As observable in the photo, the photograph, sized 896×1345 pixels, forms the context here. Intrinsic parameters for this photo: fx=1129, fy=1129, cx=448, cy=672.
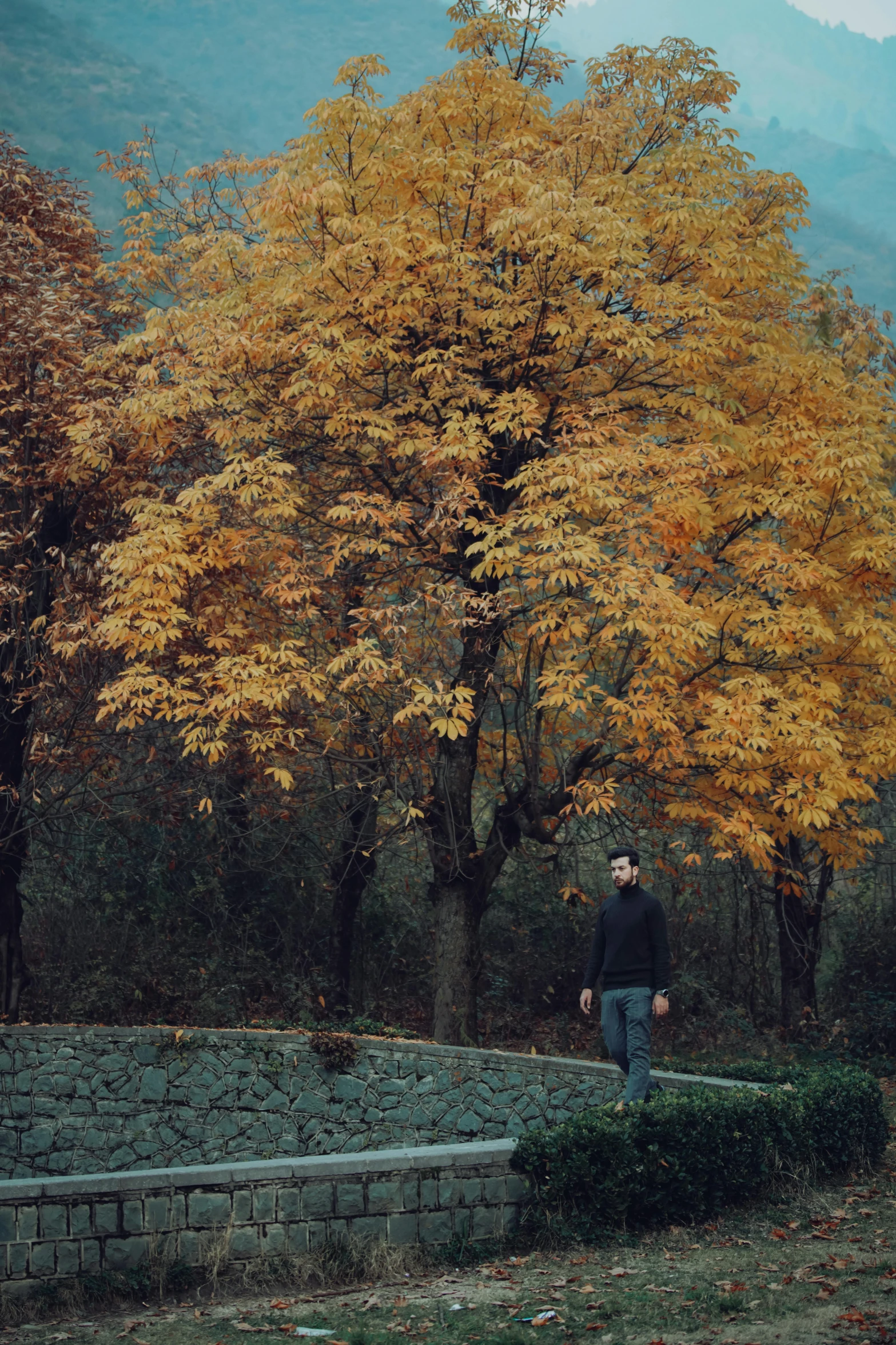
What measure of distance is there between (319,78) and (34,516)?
94677mm

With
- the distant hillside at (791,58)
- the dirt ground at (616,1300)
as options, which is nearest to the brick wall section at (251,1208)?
the dirt ground at (616,1300)

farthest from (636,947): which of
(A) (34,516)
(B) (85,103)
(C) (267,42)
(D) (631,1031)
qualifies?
(C) (267,42)

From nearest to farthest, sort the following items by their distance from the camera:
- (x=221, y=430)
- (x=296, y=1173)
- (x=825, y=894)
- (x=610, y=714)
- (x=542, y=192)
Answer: (x=296, y=1173)
(x=542, y=192)
(x=221, y=430)
(x=610, y=714)
(x=825, y=894)

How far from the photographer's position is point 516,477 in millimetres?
9469

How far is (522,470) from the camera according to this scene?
964cm

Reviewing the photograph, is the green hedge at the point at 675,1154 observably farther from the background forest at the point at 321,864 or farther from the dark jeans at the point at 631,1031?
the background forest at the point at 321,864

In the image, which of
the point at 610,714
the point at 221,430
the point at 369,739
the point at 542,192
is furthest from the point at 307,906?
the point at 542,192

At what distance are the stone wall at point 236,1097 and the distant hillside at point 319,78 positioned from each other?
927 cm

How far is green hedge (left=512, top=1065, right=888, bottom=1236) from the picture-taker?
20.8ft

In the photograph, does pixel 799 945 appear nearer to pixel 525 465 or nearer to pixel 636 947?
pixel 525 465

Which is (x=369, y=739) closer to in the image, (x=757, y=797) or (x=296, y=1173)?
(x=757, y=797)

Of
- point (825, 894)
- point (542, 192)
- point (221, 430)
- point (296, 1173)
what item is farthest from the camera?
point (825, 894)

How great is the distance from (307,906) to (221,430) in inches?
285

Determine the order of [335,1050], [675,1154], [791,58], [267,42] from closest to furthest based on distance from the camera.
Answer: [675,1154], [335,1050], [267,42], [791,58]
